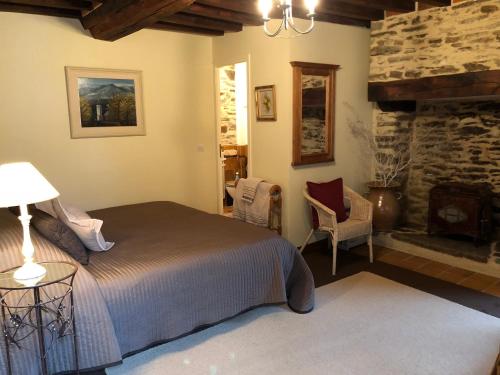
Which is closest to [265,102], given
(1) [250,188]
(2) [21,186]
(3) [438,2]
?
(1) [250,188]

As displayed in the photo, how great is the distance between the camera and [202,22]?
13.9 feet

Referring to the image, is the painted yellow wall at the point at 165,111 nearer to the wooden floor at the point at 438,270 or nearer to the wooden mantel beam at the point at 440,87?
the wooden mantel beam at the point at 440,87

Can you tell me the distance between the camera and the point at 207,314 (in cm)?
270

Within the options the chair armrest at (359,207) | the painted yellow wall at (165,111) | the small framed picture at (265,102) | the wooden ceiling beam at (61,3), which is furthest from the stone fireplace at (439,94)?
the wooden ceiling beam at (61,3)

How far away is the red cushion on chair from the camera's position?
4.14 m

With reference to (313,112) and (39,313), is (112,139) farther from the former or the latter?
(39,313)

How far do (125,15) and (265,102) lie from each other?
66.8 inches

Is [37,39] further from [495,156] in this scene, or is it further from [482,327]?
[495,156]

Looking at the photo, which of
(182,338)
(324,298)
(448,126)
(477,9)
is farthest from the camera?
(448,126)

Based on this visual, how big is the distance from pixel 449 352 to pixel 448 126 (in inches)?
119

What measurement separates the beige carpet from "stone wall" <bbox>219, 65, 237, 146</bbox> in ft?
12.9

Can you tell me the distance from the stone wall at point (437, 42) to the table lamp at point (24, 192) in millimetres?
3761

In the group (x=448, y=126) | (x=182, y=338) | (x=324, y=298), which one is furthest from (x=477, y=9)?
(x=182, y=338)

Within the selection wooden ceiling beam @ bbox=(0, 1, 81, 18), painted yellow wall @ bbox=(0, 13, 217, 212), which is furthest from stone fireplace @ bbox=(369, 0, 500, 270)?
wooden ceiling beam @ bbox=(0, 1, 81, 18)
